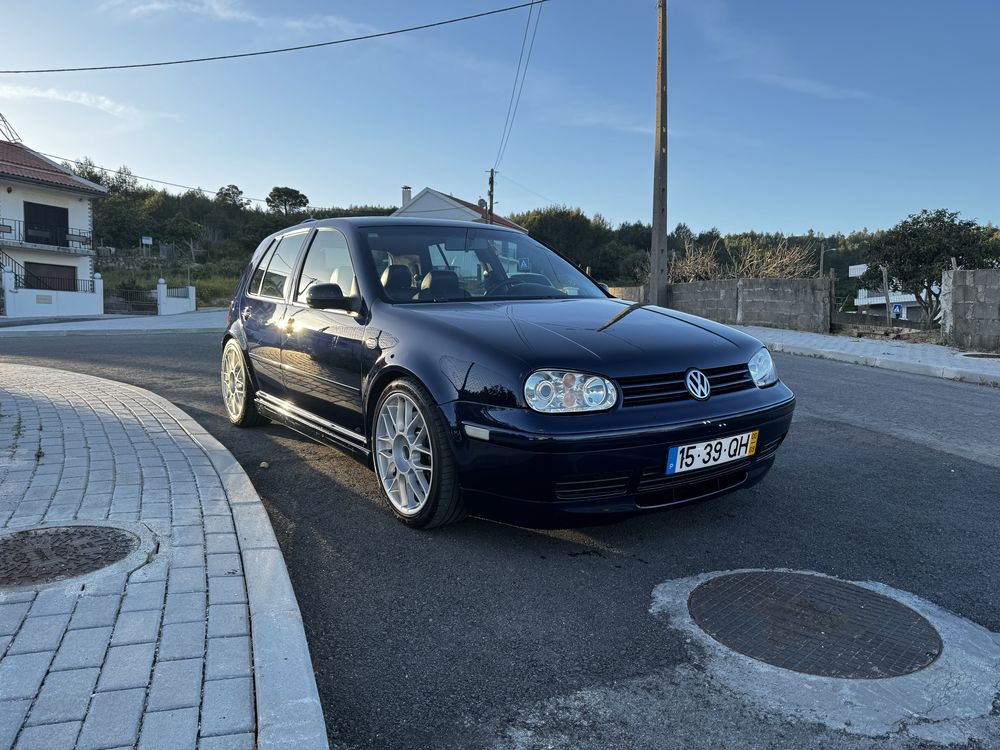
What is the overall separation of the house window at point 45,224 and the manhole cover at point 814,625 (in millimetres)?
42703

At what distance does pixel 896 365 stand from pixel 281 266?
9278 mm

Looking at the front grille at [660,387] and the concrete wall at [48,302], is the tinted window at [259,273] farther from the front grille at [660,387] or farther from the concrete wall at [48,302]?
the concrete wall at [48,302]

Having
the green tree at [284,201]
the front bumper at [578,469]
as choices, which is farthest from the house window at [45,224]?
the front bumper at [578,469]

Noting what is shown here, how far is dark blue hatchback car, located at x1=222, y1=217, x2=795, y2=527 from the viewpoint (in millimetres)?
3109

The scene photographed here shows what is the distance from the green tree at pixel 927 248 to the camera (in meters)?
29.6

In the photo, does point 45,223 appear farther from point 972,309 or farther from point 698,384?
point 698,384

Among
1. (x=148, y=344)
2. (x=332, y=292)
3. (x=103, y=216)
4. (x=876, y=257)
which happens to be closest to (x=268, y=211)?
(x=103, y=216)

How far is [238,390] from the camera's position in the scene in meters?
6.02

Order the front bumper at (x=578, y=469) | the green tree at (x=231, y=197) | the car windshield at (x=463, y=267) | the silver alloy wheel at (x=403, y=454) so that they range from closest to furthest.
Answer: the front bumper at (x=578, y=469) → the silver alloy wheel at (x=403, y=454) → the car windshield at (x=463, y=267) → the green tree at (x=231, y=197)

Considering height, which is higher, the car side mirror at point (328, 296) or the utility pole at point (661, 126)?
the utility pole at point (661, 126)

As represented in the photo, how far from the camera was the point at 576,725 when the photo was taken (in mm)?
2062

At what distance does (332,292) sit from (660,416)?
2.02 meters

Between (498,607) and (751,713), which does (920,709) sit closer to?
(751,713)

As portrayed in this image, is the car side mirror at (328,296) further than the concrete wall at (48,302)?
No
